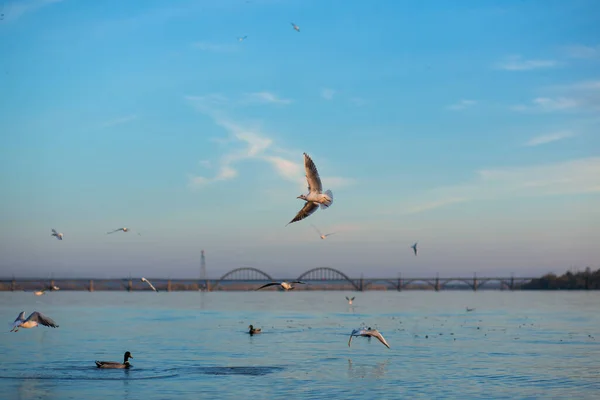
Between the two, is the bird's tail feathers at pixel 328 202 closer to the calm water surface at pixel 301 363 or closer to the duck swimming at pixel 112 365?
the calm water surface at pixel 301 363

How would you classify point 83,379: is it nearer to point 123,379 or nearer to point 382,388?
point 123,379

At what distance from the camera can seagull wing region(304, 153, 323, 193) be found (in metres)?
22.6

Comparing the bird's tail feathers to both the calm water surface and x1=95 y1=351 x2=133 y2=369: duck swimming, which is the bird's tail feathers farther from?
x1=95 y1=351 x2=133 y2=369: duck swimming

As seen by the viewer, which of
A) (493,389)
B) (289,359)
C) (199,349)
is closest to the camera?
(493,389)

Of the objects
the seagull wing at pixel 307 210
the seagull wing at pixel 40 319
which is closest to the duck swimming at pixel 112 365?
the seagull wing at pixel 40 319

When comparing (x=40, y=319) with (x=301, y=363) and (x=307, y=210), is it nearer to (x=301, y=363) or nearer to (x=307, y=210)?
(x=301, y=363)

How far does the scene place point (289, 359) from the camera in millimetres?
37781

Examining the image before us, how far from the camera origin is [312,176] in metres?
22.8

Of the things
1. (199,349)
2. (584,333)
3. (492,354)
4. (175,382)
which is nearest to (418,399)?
(175,382)

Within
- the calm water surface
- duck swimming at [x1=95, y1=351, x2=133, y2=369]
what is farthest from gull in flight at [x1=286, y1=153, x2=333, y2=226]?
duck swimming at [x1=95, y1=351, x2=133, y2=369]

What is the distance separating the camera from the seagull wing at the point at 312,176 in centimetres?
2259

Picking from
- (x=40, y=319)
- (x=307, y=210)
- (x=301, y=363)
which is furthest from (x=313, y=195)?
(x=40, y=319)

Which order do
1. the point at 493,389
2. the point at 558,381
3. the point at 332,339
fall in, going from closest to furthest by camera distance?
the point at 493,389 → the point at 558,381 → the point at 332,339

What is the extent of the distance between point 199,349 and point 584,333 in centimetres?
2699
